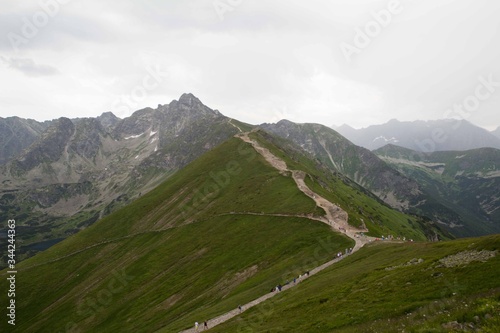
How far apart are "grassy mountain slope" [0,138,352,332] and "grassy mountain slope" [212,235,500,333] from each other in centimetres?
1737

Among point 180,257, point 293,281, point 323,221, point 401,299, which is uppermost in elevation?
point 180,257

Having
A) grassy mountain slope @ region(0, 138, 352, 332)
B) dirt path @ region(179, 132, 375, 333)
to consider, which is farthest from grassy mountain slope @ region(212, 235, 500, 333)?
grassy mountain slope @ region(0, 138, 352, 332)

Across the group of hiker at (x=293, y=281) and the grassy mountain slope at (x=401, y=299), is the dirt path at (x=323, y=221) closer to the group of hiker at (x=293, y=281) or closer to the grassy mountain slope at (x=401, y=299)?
the group of hiker at (x=293, y=281)

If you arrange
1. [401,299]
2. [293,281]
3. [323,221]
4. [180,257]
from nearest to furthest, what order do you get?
[401,299]
[293,281]
[323,221]
[180,257]

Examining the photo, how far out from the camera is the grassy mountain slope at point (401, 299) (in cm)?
2490

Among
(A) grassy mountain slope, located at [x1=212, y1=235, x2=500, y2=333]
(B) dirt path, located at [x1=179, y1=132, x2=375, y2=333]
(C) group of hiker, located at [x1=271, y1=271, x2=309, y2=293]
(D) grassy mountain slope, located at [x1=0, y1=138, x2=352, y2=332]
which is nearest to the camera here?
(A) grassy mountain slope, located at [x1=212, y1=235, x2=500, y2=333]

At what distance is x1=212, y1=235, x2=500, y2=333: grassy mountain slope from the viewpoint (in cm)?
2490

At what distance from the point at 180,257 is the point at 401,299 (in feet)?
314

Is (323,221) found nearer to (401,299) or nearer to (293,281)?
(293,281)

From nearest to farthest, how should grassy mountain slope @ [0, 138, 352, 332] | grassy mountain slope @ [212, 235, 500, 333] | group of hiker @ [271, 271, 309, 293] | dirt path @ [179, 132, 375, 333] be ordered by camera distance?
grassy mountain slope @ [212, 235, 500, 333]
dirt path @ [179, 132, 375, 333]
group of hiker @ [271, 271, 309, 293]
grassy mountain slope @ [0, 138, 352, 332]

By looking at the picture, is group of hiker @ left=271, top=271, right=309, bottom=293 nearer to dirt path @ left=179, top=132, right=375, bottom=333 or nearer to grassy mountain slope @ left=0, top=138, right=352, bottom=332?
dirt path @ left=179, top=132, right=375, bottom=333

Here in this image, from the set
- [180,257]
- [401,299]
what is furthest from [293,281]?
[180,257]

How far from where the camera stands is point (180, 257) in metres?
119

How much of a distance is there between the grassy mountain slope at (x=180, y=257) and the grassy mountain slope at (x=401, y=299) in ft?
57.0
